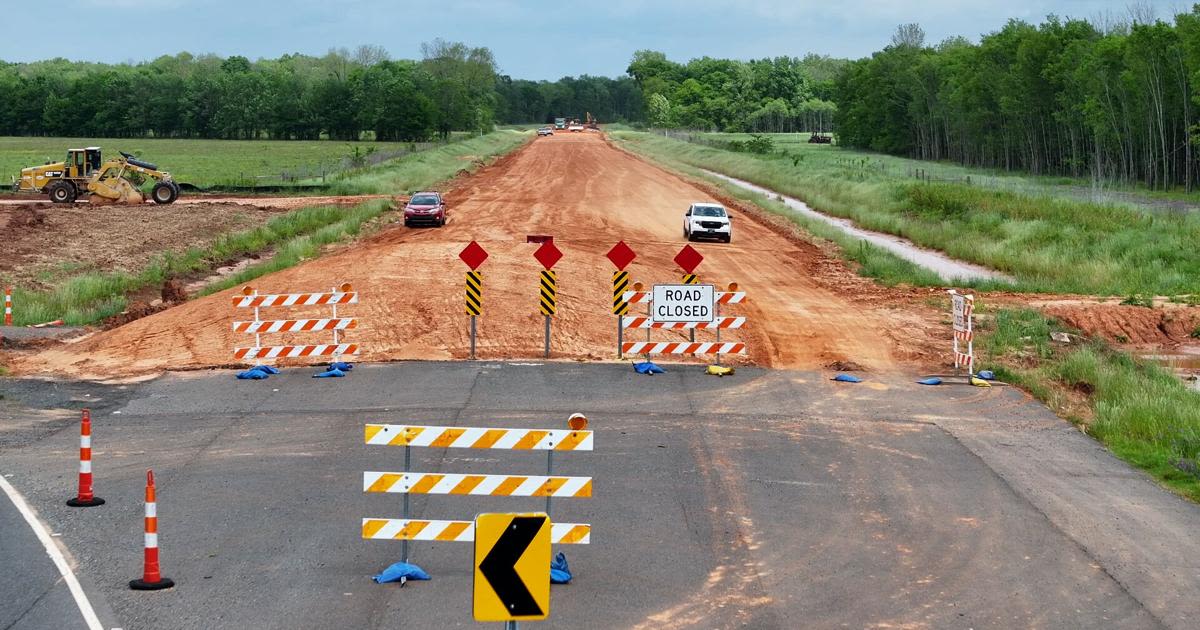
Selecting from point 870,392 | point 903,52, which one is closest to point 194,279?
point 870,392

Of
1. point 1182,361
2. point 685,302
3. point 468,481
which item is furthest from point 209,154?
point 468,481

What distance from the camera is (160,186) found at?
189ft

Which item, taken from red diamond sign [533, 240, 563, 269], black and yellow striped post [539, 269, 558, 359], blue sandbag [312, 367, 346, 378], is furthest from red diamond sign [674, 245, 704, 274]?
blue sandbag [312, 367, 346, 378]

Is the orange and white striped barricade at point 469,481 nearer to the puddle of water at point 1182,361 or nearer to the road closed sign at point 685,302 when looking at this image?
the road closed sign at point 685,302

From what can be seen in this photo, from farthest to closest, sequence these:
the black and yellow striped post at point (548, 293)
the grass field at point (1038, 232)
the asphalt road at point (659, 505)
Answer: the grass field at point (1038, 232), the black and yellow striped post at point (548, 293), the asphalt road at point (659, 505)

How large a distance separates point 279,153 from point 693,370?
110761 mm

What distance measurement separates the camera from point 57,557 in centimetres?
1187

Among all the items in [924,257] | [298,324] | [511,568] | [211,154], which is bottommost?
[924,257]

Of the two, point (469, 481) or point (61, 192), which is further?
point (61, 192)

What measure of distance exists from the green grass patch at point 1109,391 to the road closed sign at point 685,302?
5120mm

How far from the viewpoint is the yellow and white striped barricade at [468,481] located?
34.7ft

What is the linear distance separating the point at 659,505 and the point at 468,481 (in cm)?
348

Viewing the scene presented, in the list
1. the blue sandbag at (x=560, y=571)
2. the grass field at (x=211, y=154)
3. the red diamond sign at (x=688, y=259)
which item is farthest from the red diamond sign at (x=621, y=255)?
the grass field at (x=211, y=154)

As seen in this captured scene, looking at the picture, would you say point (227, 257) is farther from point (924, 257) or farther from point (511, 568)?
point (511, 568)
